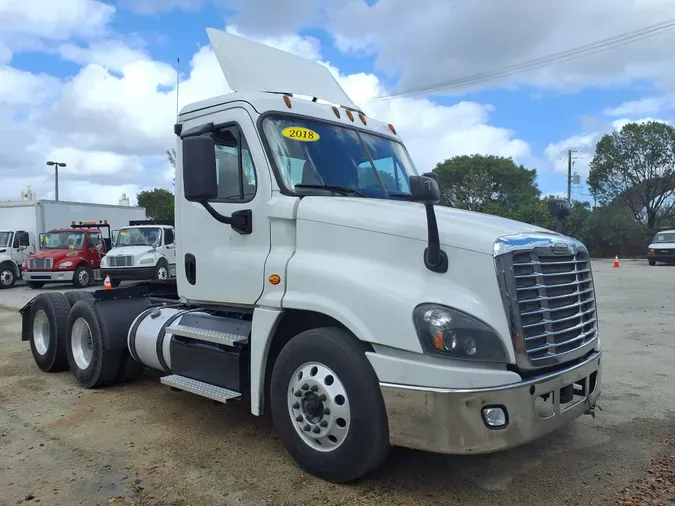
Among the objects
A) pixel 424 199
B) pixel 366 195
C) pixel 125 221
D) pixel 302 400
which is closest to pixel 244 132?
pixel 366 195

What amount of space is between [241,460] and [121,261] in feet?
52.2

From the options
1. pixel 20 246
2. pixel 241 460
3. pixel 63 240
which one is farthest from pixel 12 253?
pixel 241 460

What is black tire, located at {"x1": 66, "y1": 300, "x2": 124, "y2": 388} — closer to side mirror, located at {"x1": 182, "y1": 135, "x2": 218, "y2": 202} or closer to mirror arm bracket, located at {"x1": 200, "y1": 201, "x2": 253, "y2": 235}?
mirror arm bracket, located at {"x1": 200, "y1": 201, "x2": 253, "y2": 235}

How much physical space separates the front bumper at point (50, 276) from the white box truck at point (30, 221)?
2050mm

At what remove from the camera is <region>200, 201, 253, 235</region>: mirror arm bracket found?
4.39 m

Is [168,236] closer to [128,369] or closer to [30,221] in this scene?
[30,221]

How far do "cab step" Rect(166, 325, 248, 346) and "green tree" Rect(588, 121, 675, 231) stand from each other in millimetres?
47670

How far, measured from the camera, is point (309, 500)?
3.62 metres

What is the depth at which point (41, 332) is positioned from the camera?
7.18 m

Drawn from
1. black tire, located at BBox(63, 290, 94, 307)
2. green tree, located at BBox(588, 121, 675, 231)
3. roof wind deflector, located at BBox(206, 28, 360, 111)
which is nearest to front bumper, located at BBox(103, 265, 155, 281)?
black tire, located at BBox(63, 290, 94, 307)

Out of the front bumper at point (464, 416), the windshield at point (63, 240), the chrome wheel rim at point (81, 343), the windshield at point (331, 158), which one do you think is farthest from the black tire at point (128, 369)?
the windshield at point (63, 240)

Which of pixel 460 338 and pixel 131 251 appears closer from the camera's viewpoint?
pixel 460 338

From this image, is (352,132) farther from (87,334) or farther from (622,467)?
(87,334)

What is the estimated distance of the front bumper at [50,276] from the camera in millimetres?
19797
